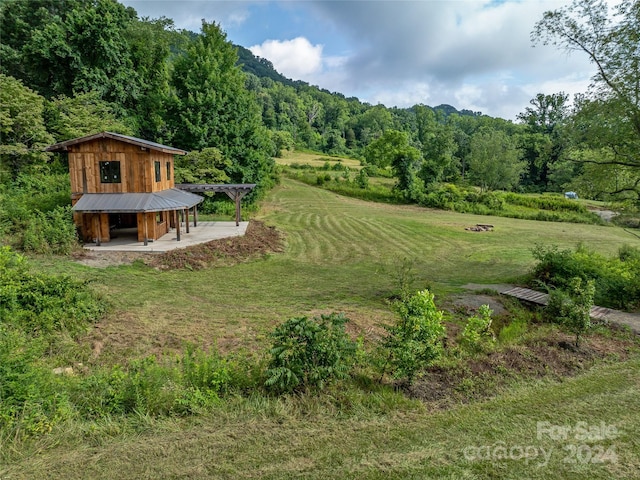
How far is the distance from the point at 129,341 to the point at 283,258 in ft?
30.4

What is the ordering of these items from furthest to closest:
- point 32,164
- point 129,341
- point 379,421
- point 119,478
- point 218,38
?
point 218,38 < point 32,164 < point 129,341 < point 379,421 < point 119,478

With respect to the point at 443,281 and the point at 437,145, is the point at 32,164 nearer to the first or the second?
the point at 443,281

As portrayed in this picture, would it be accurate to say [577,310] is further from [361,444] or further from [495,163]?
[495,163]

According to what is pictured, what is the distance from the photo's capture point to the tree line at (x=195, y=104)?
35.4 ft

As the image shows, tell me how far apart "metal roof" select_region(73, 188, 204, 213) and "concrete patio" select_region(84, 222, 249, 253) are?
1.44m

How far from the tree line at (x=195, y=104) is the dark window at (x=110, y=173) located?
666 cm

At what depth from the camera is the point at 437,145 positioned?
4006 centimetres

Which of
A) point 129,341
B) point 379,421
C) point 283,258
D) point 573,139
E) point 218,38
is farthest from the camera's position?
point 218,38

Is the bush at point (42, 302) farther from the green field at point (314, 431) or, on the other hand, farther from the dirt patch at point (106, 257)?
the dirt patch at point (106, 257)

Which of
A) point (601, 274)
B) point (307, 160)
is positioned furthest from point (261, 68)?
point (601, 274)

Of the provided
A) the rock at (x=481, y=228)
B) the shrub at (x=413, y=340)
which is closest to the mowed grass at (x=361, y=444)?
the shrub at (x=413, y=340)

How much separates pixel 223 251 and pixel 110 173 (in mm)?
5875

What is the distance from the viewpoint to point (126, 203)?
15.1m

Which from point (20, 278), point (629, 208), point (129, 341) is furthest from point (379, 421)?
point (629, 208)
